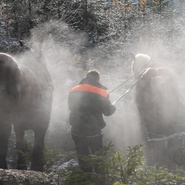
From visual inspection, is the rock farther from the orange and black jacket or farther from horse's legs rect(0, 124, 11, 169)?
the orange and black jacket

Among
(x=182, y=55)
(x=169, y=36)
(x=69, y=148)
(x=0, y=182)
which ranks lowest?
(x=0, y=182)

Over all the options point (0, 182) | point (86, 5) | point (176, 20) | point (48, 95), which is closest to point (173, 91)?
point (48, 95)

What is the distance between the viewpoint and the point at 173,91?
230 inches

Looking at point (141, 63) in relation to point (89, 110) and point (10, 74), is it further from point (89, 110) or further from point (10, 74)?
point (10, 74)

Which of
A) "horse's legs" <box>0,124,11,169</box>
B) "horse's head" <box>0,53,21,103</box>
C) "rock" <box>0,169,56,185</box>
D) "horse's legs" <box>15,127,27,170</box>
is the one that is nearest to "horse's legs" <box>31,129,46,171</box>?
"horse's legs" <box>15,127,27,170</box>

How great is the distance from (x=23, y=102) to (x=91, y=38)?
13.2 meters

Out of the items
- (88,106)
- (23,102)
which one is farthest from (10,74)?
(88,106)

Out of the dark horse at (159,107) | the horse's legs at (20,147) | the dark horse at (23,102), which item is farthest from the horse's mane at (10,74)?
the dark horse at (159,107)

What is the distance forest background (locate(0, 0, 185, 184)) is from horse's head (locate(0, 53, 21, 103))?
344 centimetres

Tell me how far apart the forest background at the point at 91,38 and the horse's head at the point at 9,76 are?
3.44m

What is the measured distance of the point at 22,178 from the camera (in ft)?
10.5

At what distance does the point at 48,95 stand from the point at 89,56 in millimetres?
10701

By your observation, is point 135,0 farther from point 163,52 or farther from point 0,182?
point 0,182

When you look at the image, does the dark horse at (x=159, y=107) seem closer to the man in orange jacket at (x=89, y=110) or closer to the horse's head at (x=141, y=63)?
the horse's head at (x=141, y=63)
